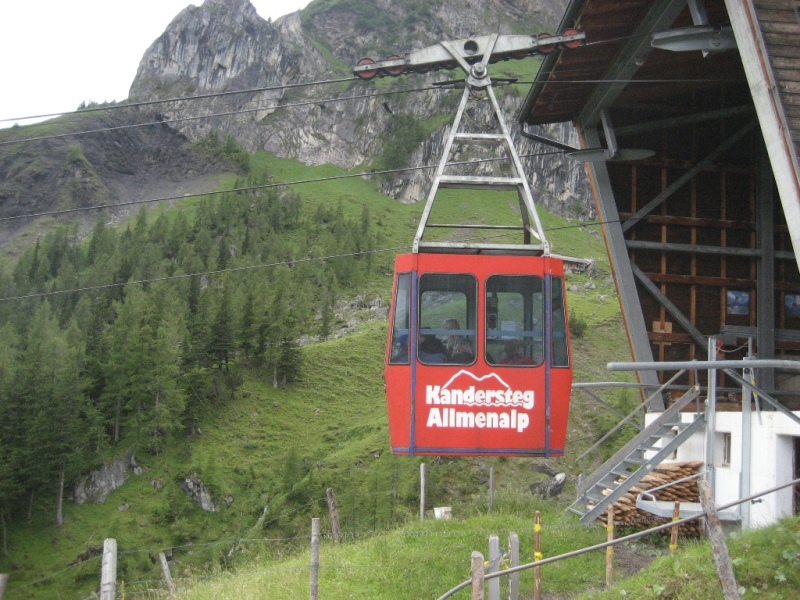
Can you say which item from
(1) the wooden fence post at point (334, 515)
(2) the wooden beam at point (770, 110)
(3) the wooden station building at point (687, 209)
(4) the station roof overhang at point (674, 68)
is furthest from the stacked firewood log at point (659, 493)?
(2) the wooden beam at point (770, 110)

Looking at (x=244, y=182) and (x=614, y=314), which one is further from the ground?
(x=244, y=182)

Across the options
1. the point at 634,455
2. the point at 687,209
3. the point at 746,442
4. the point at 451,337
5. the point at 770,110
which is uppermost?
the point at 687,209

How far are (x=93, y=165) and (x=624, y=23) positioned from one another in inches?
6888

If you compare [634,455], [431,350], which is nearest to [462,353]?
[431,350]

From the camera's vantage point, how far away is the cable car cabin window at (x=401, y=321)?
9.88 m

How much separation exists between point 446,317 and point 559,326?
1.41 meters

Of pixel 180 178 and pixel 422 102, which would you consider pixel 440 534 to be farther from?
Answer: pixel 422 102

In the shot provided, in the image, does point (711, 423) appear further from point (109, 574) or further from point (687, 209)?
point (109, 574)

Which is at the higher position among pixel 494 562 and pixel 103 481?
pixel 494 562

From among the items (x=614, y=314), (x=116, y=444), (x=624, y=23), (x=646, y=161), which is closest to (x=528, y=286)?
(x=624, y=23)

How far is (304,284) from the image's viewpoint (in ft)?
298

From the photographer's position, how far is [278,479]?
47.8 metres

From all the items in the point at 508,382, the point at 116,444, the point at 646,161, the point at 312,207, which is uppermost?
the point at 312,207

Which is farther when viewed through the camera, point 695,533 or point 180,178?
point 180,178
